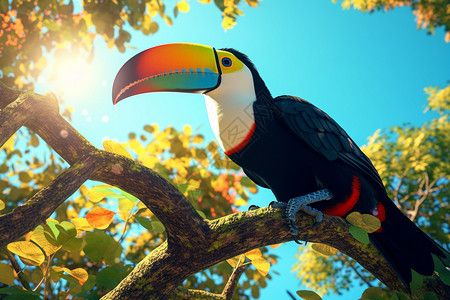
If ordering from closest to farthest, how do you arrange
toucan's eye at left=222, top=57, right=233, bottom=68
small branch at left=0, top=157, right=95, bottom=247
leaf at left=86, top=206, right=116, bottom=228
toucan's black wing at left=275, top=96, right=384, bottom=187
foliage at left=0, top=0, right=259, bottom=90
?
1. small branch at left=0, top=157, right=95, bottom=247
2. leaf at left=86, top=206, right=116, bottom=228
3. toucan's black wing at left=275, top=96, right=384, bottom=187
4. toucan's eye at left=222, top=57, right=233, bottom=68
5. foliage at left=0, top=0, right=259, bottom=90

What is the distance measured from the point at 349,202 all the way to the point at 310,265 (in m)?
7.35

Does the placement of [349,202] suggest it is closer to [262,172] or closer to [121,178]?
[262,172]

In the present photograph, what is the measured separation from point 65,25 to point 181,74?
245cm

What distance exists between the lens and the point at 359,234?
237cm

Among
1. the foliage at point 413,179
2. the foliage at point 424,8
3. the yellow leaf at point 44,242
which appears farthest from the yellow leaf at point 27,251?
the foliage at point 424,8

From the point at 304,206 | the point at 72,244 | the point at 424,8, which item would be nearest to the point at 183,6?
the point at 304,206

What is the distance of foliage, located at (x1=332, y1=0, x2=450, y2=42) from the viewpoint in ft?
36.0

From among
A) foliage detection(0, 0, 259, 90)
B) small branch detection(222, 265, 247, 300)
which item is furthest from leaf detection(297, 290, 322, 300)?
foliage detection(0, 0, 259, 90)

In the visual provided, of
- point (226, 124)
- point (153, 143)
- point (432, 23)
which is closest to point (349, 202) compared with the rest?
point (226, 124)

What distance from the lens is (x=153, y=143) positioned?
477 centimetres

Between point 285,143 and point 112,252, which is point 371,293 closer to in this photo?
point 285,143

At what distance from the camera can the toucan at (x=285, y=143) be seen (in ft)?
8.78

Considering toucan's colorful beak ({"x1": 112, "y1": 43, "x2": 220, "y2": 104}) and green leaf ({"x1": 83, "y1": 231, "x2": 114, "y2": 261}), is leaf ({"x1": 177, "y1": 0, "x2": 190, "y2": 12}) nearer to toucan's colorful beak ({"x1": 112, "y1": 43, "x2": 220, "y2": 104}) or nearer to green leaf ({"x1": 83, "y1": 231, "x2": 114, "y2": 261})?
toucan's colorful beak ({"x1": 112, "y1": 43, "x2": 220, "y2": 104})

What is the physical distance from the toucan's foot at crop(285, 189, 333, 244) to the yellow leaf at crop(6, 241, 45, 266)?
137cm
